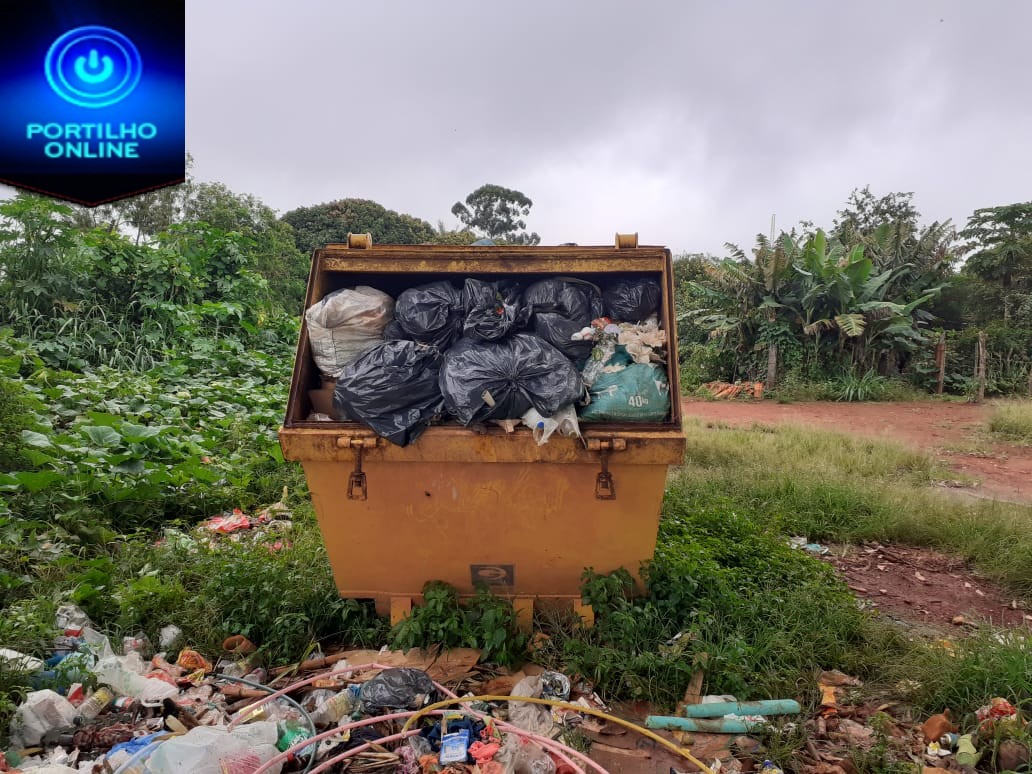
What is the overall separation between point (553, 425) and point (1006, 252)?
15.9m

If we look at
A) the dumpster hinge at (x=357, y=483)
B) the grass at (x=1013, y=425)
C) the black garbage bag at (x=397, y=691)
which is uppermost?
the dumpster hinge at (x=357, y=483)

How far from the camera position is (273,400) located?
6.99 meters

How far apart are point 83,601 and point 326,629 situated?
3.66 feet

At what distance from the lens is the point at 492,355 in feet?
8.64

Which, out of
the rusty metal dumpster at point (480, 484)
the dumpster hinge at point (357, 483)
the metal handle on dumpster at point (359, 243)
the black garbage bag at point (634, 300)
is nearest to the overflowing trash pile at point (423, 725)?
the rusty metal dumpster at point (480, 484)

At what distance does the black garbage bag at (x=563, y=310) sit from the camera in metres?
2.83

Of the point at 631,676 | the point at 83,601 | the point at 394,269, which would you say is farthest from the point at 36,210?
the point at 631,676

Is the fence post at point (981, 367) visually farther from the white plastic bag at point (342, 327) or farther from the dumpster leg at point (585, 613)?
the white plastic bag at point (342, 327)

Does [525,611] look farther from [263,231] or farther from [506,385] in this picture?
[263,231]

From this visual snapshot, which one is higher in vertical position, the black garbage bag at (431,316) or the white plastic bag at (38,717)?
the black garbage bag at (431,316)

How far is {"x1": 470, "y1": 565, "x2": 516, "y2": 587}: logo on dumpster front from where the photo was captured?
112 inches

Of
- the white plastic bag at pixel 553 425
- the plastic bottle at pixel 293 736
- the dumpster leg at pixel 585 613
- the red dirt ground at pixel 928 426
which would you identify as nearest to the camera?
the plastic bottle at pixel 293 736

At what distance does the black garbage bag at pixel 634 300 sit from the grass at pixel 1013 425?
7.40 m

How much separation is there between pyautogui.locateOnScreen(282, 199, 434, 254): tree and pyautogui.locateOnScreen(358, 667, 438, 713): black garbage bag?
22520 millimetres
